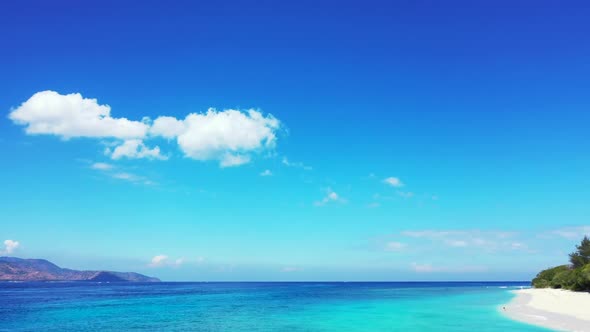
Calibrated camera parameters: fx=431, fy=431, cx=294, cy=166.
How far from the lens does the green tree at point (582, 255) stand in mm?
92562

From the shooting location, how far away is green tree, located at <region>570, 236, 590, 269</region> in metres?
92.6

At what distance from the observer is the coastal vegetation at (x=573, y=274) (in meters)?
72.5

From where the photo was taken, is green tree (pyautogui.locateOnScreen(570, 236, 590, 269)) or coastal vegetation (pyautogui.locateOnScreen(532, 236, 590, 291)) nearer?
coastal vegetation (pyautogui.locateOnScreen(532, 236, 590, 291))

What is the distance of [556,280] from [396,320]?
61276 millimetres

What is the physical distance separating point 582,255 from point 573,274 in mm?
19586

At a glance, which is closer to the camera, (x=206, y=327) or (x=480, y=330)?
(x=480, y=330)

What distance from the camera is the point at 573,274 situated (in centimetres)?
7812

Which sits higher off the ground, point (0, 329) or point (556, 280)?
point (556, 280)

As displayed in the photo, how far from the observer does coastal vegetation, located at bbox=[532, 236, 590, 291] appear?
238 ft

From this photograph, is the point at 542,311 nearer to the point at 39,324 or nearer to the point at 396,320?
the point at 396,320

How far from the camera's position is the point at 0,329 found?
43.1 m

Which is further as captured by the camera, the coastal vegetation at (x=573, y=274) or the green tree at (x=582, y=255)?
the green tree at (x=582, y=255)

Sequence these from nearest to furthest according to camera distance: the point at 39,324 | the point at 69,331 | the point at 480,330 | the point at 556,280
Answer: the point at 480,330, the point at 69,331, the point at 39,324, the point at 556,280

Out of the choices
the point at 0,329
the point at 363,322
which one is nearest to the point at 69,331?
the point at 0,329
